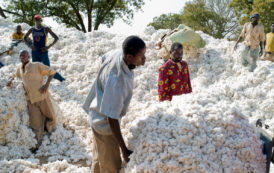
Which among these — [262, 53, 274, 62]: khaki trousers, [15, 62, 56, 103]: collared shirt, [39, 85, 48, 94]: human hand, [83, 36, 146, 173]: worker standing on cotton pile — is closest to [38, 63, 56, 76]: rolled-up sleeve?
[15, 62, 56, 103]: collared shirt

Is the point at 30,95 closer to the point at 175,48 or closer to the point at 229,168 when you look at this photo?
the point at 175,48

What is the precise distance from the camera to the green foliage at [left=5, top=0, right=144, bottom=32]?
12375 mm

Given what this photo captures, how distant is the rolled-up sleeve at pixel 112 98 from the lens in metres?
1.53

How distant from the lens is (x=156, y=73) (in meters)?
5.46

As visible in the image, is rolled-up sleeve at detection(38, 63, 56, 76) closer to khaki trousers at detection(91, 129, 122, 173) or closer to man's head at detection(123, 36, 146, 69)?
khaki trousers at detection(91, 129, 122, 173)

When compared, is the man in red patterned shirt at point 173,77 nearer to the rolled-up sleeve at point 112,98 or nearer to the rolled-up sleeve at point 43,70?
the rolled-up sleeve at point 112,98

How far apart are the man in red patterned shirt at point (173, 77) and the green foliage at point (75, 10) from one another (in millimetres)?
10432

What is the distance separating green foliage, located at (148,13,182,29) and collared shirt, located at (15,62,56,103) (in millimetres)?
19971

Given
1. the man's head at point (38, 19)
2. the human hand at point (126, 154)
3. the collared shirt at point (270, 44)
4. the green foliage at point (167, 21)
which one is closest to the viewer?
the human hand at point (126, 154)

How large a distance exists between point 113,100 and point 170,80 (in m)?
1.47

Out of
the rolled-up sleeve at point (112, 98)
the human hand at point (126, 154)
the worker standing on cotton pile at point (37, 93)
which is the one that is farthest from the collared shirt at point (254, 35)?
the rolled-up sleeve at point (112, 98)

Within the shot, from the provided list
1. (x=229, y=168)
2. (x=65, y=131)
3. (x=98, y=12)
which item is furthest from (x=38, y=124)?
(x=98, y=12)

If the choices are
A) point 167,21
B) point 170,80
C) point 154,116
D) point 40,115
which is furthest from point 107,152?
point 167,21

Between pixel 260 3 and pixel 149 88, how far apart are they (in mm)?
9273
